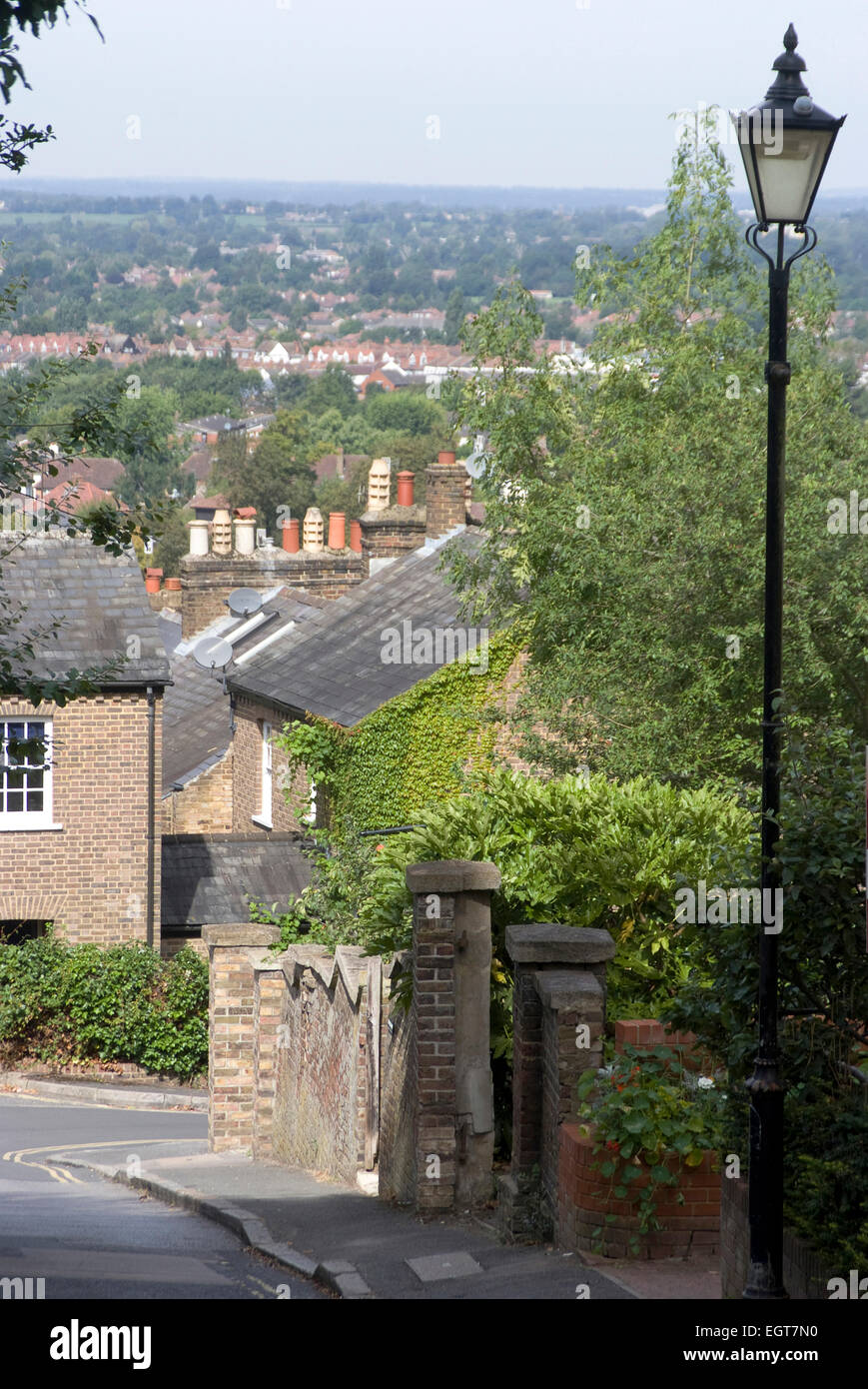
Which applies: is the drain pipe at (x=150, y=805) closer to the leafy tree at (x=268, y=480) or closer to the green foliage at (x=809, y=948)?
the green foliage at (x=809, y=948)

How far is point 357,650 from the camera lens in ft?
92.2

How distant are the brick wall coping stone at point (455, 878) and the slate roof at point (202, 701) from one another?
70.5 ft

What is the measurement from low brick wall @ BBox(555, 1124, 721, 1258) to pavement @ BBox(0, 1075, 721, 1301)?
3.3 inches

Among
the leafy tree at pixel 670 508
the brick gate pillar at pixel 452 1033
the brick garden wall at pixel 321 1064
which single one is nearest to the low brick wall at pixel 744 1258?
the brick gate pillar at pixel 452 1033

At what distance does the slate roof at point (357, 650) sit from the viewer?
86.2 feet

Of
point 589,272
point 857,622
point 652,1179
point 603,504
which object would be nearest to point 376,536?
point 589,272

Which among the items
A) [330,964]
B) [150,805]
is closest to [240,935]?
[330,964]

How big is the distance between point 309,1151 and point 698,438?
30.4 ft

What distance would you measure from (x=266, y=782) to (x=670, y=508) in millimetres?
13570

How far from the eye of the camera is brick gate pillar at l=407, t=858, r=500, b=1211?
1034 cm

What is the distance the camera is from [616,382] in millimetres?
23750

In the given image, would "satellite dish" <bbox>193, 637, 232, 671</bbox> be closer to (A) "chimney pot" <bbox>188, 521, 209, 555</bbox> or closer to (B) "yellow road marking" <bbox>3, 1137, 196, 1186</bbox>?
(A) "chimney pot" <bbox>188, 521, 209, 555</bbox>

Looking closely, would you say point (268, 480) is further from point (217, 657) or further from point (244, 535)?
point (217, 657)
